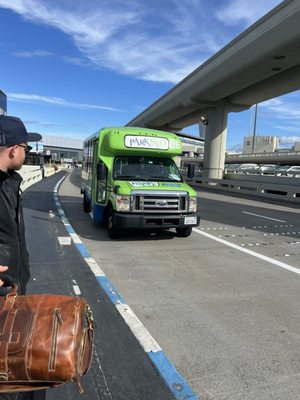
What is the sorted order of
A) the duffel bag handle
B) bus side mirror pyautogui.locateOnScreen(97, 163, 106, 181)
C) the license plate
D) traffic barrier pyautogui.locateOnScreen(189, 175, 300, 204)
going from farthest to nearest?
traffic barrier pyautogui.locateOnScreen(189, 175, 300, 204) → bus side mirror pyautogui.locateOnScreen(97, 163, 106, 181) → the license plate → the duffel bag handle

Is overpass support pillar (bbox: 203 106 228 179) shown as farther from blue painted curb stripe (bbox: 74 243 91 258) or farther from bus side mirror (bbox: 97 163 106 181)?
blue painted curb stripe (bbox: 74 243 91 258)

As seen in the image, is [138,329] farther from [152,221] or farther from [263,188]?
[263,188]

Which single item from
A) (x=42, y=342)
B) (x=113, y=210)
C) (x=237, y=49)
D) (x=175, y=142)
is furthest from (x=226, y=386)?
(x=237, y=49)

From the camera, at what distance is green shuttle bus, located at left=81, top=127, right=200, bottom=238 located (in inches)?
353


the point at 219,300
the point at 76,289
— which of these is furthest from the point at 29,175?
the point at 219,300

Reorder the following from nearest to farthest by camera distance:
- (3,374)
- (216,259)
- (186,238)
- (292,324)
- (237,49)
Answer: (3,374), (292,324), (216,259), (186,238), (237,49)

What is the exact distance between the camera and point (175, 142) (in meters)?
10.5

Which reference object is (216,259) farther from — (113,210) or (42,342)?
(42,342)

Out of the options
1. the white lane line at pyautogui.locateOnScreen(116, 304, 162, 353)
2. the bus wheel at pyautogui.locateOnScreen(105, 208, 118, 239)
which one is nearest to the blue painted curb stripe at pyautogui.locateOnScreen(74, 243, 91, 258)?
the bus wheel at pyautogui.locateOnScreen(105, 208, 118, 239)

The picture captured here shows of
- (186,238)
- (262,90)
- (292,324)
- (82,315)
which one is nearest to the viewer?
(82,315)

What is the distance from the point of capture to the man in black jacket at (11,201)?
244cm

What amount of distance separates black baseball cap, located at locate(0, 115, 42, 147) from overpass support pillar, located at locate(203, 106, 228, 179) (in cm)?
3178

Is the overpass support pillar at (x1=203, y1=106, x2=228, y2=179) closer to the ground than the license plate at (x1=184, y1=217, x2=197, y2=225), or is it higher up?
higher up

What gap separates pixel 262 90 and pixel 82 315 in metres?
29.0
